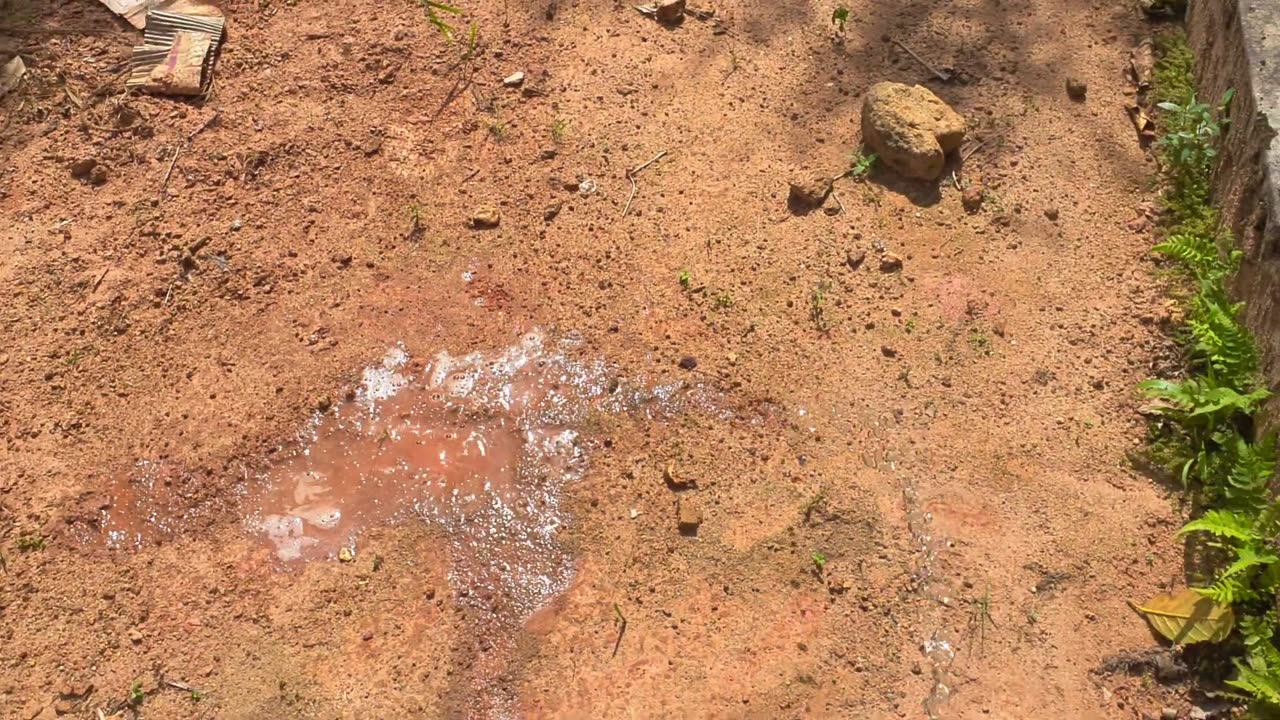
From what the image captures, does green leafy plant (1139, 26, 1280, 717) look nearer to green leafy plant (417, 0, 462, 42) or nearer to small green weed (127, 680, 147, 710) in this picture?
green leafy plant (417, 0, 462, 42)

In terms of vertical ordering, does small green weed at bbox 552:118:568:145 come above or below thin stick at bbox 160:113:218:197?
above

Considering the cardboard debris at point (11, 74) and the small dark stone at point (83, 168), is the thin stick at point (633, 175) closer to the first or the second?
the small dark stone at point (83, 168)

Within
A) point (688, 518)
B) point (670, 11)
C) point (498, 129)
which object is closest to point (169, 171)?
point (498, 129)

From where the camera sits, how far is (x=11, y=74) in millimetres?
4188

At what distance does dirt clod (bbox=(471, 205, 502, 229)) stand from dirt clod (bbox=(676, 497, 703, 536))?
136 centimetres

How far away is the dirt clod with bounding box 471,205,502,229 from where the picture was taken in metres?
3.72

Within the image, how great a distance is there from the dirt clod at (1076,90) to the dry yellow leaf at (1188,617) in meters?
2.07

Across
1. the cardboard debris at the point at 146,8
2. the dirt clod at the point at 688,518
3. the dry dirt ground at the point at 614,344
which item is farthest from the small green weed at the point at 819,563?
the cardboard debris at the point at 146,8

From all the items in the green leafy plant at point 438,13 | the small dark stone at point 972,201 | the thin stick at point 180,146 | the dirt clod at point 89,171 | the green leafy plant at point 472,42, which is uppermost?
the green leafy plant at point 438,13

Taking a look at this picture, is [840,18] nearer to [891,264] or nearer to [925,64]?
[925,64]

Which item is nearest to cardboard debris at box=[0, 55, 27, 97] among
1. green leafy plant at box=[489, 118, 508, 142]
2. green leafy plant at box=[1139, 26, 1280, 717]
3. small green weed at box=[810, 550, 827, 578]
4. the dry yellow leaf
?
green leafy plant at box=[489, 118, 508, 142]

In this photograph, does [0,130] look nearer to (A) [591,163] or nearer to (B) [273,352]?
(B) [273,352]

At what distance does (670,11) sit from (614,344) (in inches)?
66.4

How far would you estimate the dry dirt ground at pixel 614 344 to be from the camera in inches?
114
